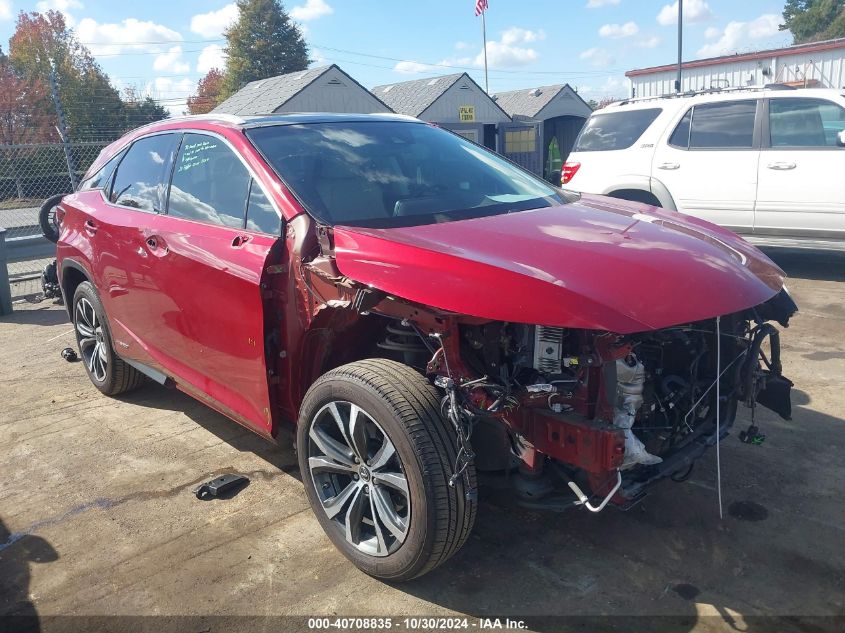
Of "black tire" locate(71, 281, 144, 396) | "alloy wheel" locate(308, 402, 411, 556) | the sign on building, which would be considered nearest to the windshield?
"alloy wheel" locate(308, 402, 411, 556)

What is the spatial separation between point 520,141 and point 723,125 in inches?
693

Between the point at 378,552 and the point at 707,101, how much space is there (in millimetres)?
6826

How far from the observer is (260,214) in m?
3.24

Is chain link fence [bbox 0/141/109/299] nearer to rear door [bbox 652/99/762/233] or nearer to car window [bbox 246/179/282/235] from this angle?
rear door [bbox 652/99/762/233]

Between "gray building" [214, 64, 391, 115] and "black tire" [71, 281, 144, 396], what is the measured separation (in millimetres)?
19197

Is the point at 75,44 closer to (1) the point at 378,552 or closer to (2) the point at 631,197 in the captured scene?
(2) the point at 631,197

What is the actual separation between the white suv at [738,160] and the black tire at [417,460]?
6.04 m

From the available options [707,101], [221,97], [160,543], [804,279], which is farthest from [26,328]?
[221,97]

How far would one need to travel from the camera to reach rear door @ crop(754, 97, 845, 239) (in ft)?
22.9

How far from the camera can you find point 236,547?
315cm

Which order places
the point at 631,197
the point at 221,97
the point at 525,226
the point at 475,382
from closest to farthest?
the point at 475,382 < the point at 525,226 < the point at 631,197 < the point at 221,97

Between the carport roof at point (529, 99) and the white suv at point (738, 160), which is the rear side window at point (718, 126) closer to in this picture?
the white suv at point (738, 160)

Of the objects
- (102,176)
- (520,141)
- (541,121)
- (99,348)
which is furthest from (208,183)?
(541,121)

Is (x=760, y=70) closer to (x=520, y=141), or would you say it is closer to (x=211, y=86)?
(x=520, y=141)
